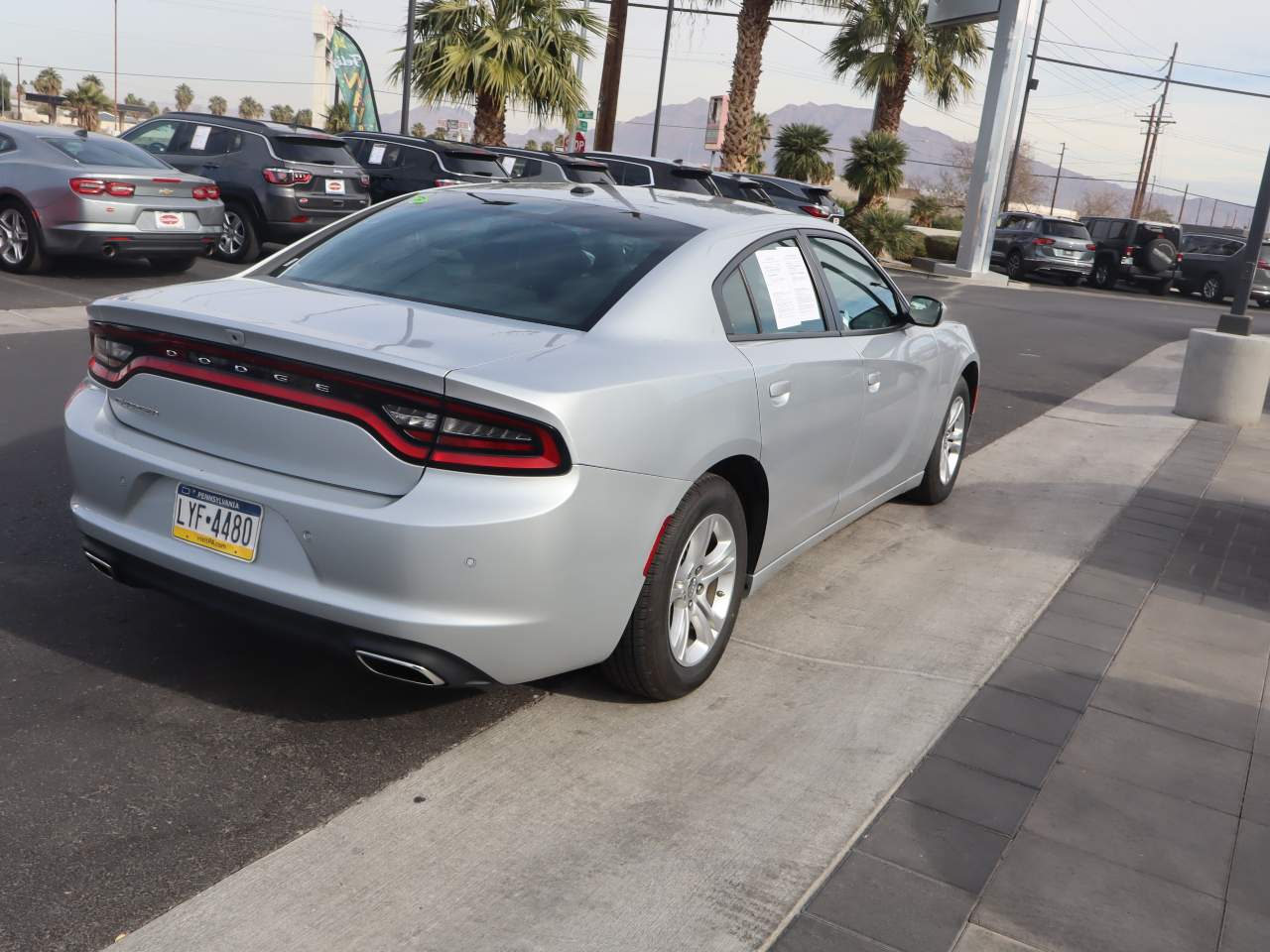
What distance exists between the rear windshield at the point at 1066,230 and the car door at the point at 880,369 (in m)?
26.2

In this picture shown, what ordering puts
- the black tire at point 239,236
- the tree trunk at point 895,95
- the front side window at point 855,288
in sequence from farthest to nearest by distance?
the tree trunk at point 895,95 → the black tire at point 239,236 → the front side window at point 855,288

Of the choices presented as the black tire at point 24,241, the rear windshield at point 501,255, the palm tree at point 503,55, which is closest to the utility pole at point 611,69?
the palm tree at point 503,55

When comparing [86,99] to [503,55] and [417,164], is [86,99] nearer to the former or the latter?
[503,55]

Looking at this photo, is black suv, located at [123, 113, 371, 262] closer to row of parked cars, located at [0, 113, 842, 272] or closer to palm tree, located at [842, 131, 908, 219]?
row of parked cars, located at [0, 113, 842, 272]

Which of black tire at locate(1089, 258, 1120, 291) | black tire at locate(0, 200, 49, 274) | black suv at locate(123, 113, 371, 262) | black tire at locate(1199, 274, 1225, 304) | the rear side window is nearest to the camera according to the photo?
black tire at locate(0, 200, 49, 274)

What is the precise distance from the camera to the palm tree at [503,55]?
2461 centimetres

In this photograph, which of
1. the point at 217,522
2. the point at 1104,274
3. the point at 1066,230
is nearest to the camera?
the point at 217,522

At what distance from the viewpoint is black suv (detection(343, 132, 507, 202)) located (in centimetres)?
1714

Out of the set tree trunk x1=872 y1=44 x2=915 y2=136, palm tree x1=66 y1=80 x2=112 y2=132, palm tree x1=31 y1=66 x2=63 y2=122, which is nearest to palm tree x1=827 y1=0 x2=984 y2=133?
tree trunk x1=872 y1=44 x2=915 y2=136

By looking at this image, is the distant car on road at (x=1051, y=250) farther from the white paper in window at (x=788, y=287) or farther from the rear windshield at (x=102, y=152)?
the white paper in window at (x=788, y=287)

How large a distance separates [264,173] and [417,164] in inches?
133

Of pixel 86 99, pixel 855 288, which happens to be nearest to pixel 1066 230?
pixel 855 288

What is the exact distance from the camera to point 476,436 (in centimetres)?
321

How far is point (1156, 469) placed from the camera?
336 inches
